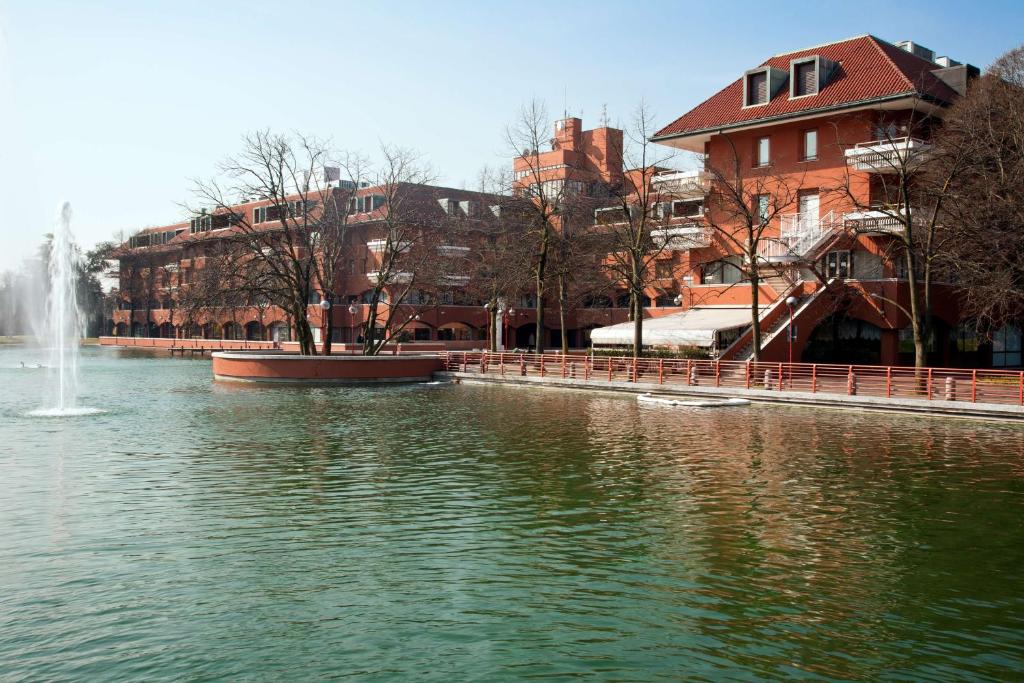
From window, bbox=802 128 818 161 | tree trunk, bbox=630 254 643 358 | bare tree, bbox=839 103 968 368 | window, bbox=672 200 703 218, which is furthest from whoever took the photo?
window, bbox=672 200 703 218

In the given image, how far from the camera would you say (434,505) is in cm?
1595

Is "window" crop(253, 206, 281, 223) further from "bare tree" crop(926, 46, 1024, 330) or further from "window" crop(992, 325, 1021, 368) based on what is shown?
"bare tree" crop(926, 46, 1024, 330)

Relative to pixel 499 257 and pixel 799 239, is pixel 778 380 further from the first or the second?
pixel 499 257

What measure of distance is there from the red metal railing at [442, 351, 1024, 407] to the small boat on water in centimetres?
204

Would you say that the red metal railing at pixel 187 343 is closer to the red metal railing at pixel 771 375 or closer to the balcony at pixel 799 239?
the red metal railing at pixel 771 375


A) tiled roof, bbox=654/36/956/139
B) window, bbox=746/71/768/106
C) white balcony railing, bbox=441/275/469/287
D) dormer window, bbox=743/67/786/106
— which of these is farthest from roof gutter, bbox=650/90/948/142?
white balcony railing, bbox=441/275/469/287

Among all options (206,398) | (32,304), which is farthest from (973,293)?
(32,304)

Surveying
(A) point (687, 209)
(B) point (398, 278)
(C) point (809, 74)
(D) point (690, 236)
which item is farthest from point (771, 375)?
(B) point (398, 278)

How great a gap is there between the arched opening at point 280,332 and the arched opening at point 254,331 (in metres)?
1.60

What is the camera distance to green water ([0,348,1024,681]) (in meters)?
9.22

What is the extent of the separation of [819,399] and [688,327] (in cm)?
973

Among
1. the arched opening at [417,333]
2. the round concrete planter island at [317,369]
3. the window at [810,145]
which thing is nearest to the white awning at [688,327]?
the window at [810,145]

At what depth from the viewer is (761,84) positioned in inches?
1831

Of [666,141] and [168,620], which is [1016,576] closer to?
[168,620]
